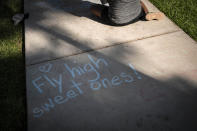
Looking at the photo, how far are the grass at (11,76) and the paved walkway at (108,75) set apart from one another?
12 cm

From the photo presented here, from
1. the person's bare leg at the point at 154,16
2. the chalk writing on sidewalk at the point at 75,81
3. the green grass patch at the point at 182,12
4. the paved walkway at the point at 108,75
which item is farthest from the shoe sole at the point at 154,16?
the chalk writing on sidewalk at the point at 75,81

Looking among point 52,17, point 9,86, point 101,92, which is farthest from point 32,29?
point 101,92

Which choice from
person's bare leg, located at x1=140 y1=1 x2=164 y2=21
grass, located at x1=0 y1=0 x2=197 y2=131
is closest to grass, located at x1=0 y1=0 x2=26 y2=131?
grass, located at x1=0 y1=0 x2=197 y2=131

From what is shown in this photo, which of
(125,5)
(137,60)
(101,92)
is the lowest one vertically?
(101,92)

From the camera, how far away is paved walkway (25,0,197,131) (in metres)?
2.33

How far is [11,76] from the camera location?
116 inches

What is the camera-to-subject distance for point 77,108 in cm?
246

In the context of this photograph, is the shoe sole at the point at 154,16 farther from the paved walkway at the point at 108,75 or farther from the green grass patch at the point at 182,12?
the green grass patch at the point at 182,12

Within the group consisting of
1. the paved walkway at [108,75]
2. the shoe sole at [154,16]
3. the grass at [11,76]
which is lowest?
the grass at [11,76]

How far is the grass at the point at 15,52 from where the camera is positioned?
253 cm

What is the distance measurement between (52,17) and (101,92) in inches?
76.7

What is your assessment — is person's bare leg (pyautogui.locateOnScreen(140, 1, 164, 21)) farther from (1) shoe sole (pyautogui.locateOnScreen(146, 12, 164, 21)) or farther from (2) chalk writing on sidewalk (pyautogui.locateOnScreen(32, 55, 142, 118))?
(2) chalk writing on sidewalk (pyautogui.locateOnScreen(32, 55, 142, 118))

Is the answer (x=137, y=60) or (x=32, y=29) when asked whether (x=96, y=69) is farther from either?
(x=32, y=29)

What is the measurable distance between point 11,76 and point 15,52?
1.60 ft
